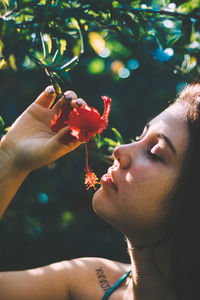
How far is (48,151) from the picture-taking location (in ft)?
3.58

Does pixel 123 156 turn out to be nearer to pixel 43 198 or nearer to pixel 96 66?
pixel 43 198

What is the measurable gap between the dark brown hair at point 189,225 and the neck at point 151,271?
7 centimetres

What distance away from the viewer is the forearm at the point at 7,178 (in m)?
1.14

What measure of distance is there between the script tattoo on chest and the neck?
0.59ft

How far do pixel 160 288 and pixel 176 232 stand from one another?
28cm

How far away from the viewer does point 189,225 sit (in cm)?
108

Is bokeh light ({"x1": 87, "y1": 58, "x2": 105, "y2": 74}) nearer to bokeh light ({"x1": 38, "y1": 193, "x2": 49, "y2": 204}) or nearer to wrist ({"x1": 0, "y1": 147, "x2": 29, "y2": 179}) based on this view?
bokeh light ({"x1": 38, "y1": 193, "x2": 49, "y2": 204})

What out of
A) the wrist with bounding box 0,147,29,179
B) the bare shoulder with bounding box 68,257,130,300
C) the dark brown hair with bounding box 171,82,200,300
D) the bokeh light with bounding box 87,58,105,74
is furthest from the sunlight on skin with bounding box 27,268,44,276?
Answer: the bokeh light with bounding box 87,58,105,74

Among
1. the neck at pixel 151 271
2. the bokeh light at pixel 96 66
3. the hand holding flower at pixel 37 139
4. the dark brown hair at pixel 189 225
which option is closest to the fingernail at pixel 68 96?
the hand holding flower at pixel 37 139

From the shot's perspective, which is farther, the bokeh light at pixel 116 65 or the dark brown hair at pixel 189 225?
the bokeh light at pixel 116 65

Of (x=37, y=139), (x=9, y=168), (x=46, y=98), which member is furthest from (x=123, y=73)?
(x=9, y=168)

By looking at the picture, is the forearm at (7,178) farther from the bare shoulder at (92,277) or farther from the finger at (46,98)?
the bare shoulder at (92,277)

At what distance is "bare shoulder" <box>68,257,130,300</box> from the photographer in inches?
54.5

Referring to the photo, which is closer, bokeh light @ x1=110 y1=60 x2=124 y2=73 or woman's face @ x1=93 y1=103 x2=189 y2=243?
woman's face @ x1=93 y1=103 x2=189 y2=243
